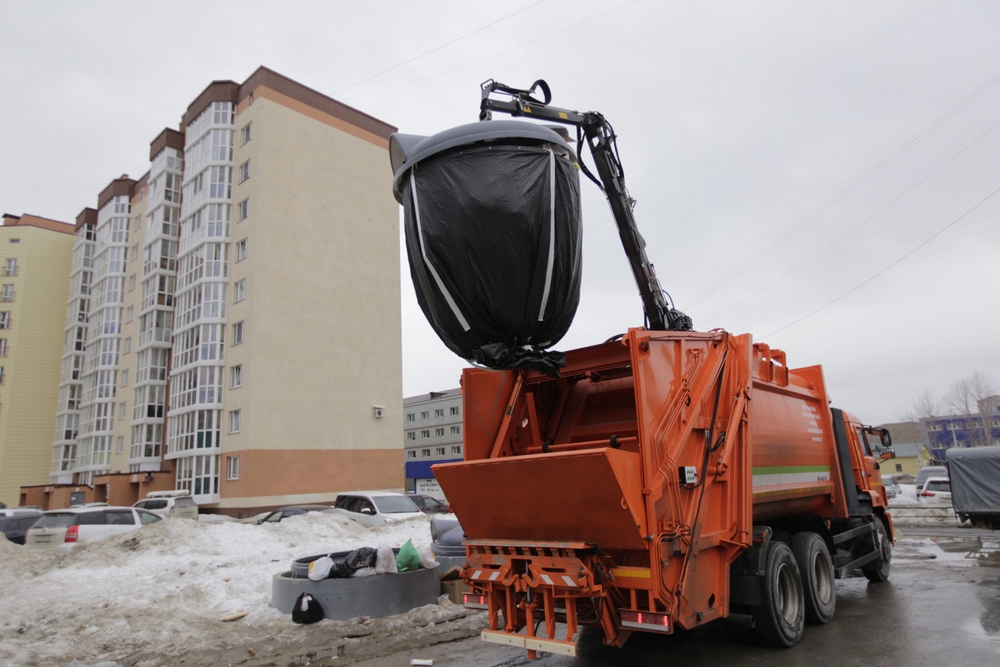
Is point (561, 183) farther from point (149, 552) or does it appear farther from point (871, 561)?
point (149, 552)

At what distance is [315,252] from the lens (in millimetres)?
35375

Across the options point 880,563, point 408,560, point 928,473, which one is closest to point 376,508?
point 408,560

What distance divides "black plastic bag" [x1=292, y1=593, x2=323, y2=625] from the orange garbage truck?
10.3 feet

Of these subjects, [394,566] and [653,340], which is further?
[394,566]

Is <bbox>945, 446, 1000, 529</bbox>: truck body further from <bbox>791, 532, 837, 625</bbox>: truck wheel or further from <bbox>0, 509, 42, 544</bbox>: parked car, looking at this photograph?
<bbox>0, 509, 42, 544</bbox>: parked car

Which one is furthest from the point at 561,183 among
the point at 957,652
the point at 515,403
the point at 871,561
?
the point at 871,561

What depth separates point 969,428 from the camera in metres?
69.9

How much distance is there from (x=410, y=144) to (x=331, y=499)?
97.5 ft

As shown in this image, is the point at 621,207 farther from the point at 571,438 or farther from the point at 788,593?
the point at 788,593

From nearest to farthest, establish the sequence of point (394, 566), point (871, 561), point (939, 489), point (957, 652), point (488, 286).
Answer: point (488, 286) < point (957, 652) < point (394, 566) < point (871, 561) < point (939, 489)

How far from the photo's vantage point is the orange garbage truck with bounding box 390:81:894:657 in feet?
16.7

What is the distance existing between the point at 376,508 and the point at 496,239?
14434 millimetres

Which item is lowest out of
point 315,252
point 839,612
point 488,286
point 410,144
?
point 839,612

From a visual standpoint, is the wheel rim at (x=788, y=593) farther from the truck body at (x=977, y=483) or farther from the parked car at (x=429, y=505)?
the parked car at (x=429, y=505)
